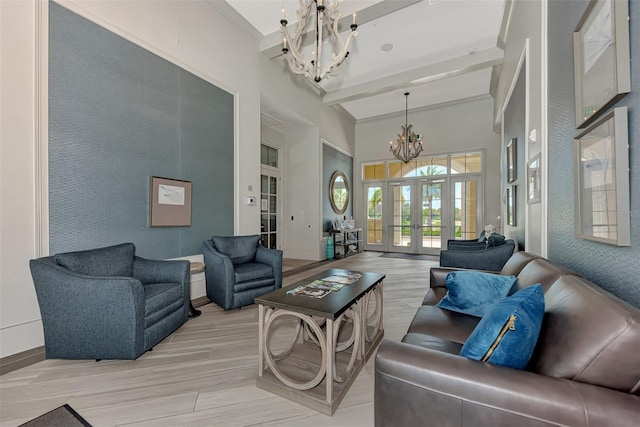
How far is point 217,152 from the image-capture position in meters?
3.66

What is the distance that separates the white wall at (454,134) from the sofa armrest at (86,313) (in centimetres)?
693

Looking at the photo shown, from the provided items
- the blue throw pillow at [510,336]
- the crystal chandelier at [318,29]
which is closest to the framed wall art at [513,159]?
the crystal chandelier at [318,29]

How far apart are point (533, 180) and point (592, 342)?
6.41 feet

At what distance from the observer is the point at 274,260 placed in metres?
3.34

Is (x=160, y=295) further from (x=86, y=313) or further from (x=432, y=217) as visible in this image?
(x=432, y=217)

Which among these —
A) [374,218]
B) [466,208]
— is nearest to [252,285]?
[374,218]

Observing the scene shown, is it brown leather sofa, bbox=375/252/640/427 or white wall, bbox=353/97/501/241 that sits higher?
white wall, bbox=353/97/501/241

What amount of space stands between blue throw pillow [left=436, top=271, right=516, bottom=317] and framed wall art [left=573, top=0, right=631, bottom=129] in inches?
40.4

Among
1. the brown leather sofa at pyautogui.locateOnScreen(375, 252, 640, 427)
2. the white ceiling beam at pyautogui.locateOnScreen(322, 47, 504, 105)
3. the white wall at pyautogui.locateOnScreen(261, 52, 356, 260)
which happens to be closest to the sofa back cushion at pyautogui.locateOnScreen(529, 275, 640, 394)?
the brown leather sofa at pyautogui.locateOnScreen(375, 252, 640, 427)

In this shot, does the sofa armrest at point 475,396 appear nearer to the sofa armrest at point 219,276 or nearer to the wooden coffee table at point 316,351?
the wooden coffee table at point 316,351

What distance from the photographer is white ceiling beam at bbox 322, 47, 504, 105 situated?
440 centimetres

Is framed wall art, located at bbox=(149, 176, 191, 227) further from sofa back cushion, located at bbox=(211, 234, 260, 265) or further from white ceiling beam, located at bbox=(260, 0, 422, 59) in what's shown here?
white ceiling beam, located at bbox=(260, 0, 422, 59)

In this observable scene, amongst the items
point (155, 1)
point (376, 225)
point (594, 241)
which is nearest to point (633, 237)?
point (594, 241)

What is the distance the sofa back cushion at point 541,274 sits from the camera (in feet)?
4.36
